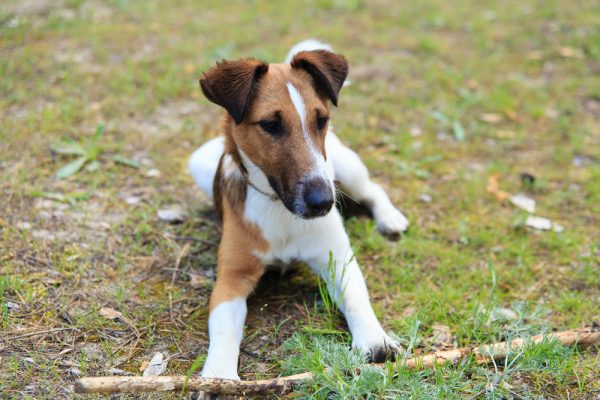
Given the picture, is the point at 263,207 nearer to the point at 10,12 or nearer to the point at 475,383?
the point at 475,383

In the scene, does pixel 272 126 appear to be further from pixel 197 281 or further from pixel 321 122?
pixel 197 281

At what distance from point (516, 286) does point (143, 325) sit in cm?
251

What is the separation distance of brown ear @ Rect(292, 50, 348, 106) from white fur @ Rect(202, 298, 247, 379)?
1.40 meters

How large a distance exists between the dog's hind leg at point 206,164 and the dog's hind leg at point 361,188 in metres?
A: 0.88

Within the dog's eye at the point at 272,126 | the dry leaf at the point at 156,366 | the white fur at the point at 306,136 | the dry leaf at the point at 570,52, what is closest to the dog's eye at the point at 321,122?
the white fur at the point at 306,136

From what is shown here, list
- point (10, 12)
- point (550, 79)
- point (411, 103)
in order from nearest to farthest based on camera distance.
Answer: point (411, 103)
point (550, 79)
point (10, 12)

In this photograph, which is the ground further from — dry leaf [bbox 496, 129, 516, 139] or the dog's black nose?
the dog's black nose

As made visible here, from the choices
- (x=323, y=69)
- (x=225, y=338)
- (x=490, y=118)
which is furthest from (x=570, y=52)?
(x=225, y=338)

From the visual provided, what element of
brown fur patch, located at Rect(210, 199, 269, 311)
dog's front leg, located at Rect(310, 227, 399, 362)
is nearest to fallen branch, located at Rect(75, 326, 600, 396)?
dog's front leg, located at Rect(310, 227, 399, 362)

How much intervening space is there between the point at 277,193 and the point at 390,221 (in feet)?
4.89

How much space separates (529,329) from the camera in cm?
371

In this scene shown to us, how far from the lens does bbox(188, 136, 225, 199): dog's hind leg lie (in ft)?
15.6

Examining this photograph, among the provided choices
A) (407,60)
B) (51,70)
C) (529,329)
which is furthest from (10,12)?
(529,329)

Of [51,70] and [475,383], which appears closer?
[475,383]
